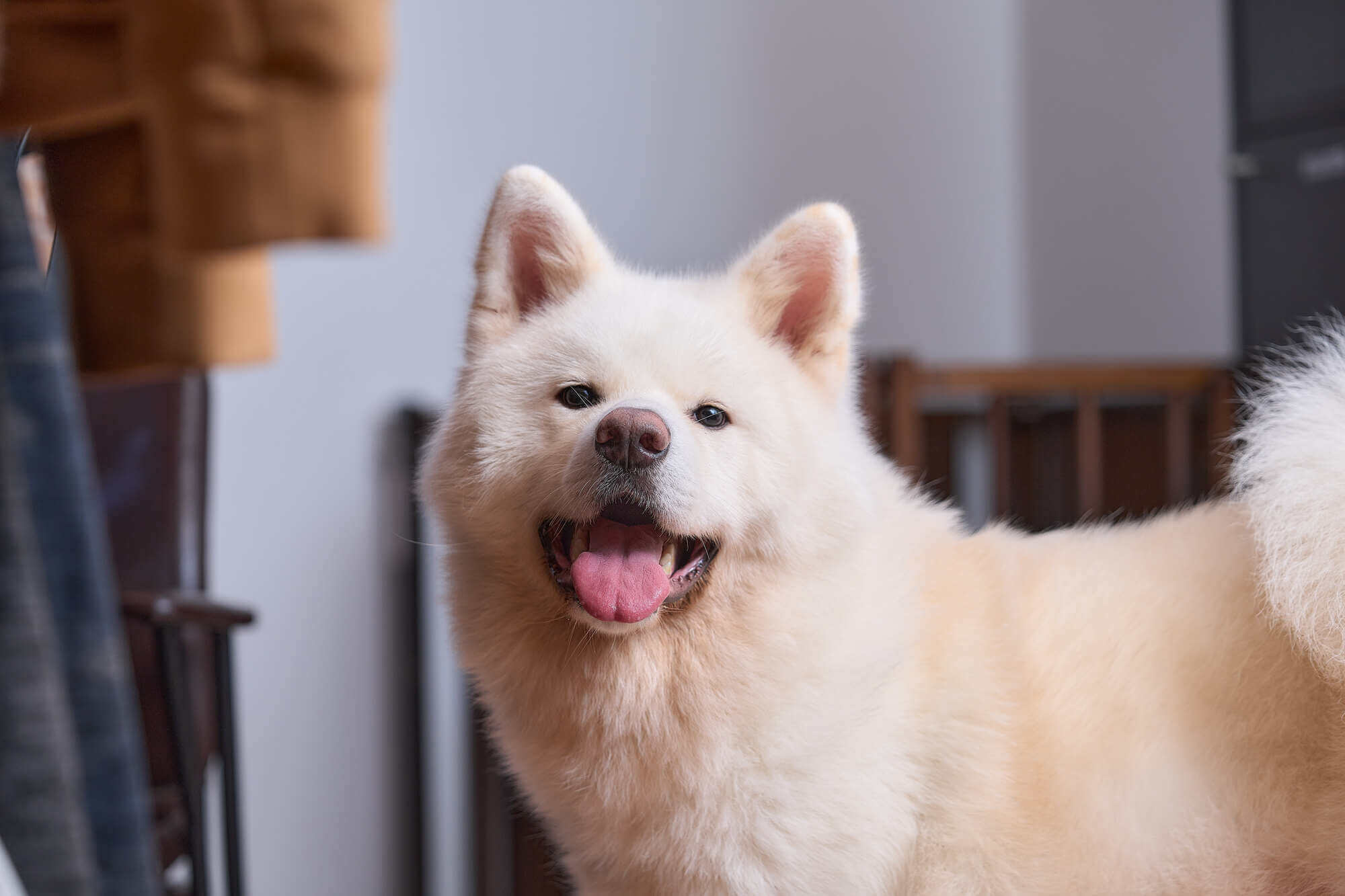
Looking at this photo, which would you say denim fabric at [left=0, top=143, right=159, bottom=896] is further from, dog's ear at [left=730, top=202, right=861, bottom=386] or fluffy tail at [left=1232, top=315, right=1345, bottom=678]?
fluffy tail at [left=1232, top=315, right=1345, bottom=678]

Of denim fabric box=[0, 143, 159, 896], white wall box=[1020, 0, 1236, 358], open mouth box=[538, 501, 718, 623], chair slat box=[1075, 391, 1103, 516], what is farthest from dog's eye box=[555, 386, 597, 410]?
white wall box=[1020, 0, 1236, 358]

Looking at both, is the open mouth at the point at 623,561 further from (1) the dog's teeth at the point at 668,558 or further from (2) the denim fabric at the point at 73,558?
(2) the denim fabric at the point at 73,558

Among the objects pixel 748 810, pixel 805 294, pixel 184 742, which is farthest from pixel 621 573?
pixel 184 742

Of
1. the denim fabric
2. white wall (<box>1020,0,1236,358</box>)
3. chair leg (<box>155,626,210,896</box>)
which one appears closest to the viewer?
the denim fabric

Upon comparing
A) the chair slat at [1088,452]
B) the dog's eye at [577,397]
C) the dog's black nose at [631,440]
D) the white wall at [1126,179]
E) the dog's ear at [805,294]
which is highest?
the white wall at [1126,179]

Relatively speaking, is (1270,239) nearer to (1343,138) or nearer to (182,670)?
(1343,138)

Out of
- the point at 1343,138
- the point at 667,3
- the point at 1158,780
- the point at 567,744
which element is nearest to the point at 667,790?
the point at 567,744

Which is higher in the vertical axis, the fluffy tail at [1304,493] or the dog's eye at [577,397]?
the dog's eye at [577,397]

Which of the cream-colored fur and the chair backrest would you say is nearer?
the cream-colored fur

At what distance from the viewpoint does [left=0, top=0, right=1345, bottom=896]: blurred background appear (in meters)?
2.32

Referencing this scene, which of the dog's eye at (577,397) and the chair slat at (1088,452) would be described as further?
the chair slat at (1088,452)

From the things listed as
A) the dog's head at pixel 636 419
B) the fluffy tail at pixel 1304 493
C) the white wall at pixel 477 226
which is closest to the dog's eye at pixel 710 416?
the dog's head at pixel 636 419

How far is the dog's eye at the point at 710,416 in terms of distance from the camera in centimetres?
98

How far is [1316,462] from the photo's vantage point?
3.14 feet
